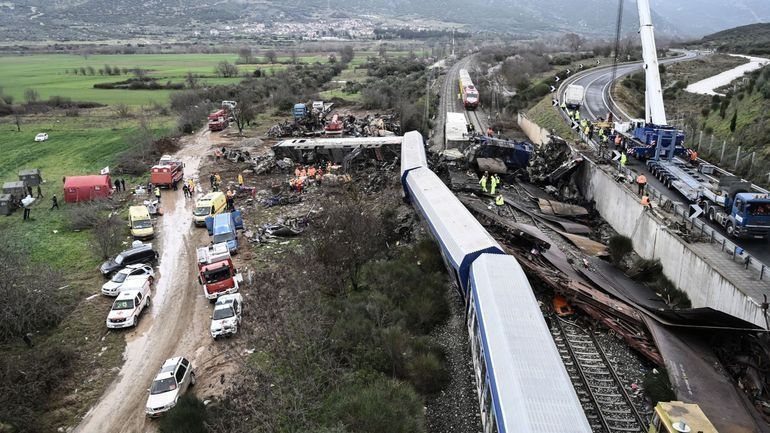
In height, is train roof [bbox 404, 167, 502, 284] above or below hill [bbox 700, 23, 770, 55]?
below

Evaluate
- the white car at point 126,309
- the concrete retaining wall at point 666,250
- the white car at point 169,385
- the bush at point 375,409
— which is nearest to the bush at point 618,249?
the concrete retaining wall at point 666,250

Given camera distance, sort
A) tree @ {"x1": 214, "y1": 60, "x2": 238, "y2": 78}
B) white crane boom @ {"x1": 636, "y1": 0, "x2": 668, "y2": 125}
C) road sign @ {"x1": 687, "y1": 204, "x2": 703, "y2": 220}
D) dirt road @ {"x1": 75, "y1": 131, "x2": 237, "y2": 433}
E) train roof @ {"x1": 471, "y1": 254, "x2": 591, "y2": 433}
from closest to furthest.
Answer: train roof @ {"x1": 471, "y1": 254, "x2": 591, "y2": 433}
dirt road @ {"x1": 75, "y1": 131, "x2": 237, "y2": 433}
road sign @ {"x1": 687, "y1": 204, "x2": 703, "y2": 220}
white crane boom @ {"x1": 636, "y1": 0, "x2": 668, "y2": 125}
tree @ {"x1": 214, "y1": 60, "x2": 238, "y2": 78}

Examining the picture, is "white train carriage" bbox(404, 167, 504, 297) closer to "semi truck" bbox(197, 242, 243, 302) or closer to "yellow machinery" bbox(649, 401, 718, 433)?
"yellow machinery" bbox(649, 401, 718, 433)

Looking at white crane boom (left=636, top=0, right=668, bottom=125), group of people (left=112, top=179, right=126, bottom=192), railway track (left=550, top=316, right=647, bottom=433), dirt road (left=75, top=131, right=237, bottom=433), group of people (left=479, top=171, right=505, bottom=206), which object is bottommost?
dirt road (left=75, top=131, right=237, bottom=433)

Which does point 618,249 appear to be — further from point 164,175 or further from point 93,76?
point 93,76

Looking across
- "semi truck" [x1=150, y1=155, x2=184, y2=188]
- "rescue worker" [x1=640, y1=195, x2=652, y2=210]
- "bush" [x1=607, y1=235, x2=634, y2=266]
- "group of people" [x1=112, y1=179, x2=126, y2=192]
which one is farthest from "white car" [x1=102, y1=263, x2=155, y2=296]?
"rescue worker" [x1=640, y1=195, x2=652, y2=210]

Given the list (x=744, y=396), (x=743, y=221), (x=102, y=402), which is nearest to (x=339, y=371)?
(x=102, y=402)

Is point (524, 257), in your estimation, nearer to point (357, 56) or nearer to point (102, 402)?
point (102, 402)

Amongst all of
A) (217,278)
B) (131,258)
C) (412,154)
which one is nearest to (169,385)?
(217,278)
